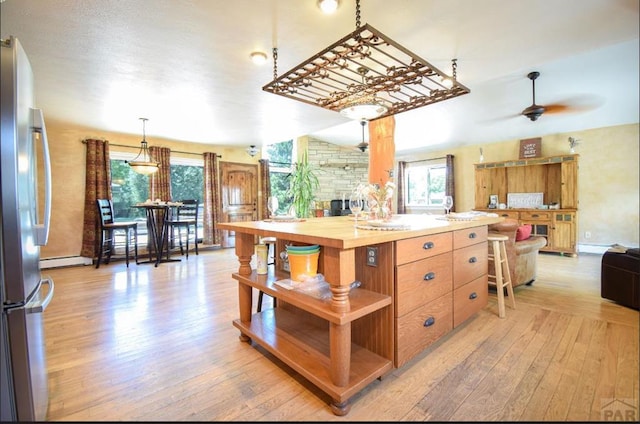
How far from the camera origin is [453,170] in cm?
666

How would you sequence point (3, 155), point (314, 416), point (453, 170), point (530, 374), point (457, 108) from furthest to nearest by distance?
point (453, 170)
point (457, 108)
point (530, 374)
point (314, 416)
point (3, 155)

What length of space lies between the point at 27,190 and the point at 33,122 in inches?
12.2

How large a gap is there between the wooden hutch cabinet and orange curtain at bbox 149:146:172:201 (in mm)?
6209

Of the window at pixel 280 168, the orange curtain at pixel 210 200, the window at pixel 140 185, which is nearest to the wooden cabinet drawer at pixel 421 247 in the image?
the orange curtain at pixel 210 200

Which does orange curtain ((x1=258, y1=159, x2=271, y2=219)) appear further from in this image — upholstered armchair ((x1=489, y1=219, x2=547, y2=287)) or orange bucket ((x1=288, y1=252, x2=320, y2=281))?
orange bucket ((x1=288, y1=252, x2=320, y2=281))

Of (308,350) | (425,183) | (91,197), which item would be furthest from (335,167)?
(308,350)

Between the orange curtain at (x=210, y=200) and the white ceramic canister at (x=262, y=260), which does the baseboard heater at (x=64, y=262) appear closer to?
the orange curtain at (x=210, y=200)

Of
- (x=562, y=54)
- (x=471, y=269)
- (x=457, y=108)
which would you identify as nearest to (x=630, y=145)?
(x=457, y=108)

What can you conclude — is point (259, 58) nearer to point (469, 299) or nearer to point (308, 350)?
point (308, 350)

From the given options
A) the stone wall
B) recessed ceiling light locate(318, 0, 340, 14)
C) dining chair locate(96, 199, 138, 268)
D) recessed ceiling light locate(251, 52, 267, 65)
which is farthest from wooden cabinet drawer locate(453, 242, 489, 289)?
the stone wall

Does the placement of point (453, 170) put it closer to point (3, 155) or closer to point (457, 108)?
point (457, 108)

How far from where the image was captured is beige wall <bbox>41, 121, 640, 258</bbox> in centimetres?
444

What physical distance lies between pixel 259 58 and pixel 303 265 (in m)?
1.85

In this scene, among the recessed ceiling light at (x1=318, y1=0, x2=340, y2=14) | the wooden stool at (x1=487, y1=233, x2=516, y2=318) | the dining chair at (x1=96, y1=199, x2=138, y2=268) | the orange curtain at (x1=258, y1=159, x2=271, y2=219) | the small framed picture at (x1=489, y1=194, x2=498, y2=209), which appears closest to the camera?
the recessed ceiling light at (x1=318, y1=0, x2=340, y2=14)
